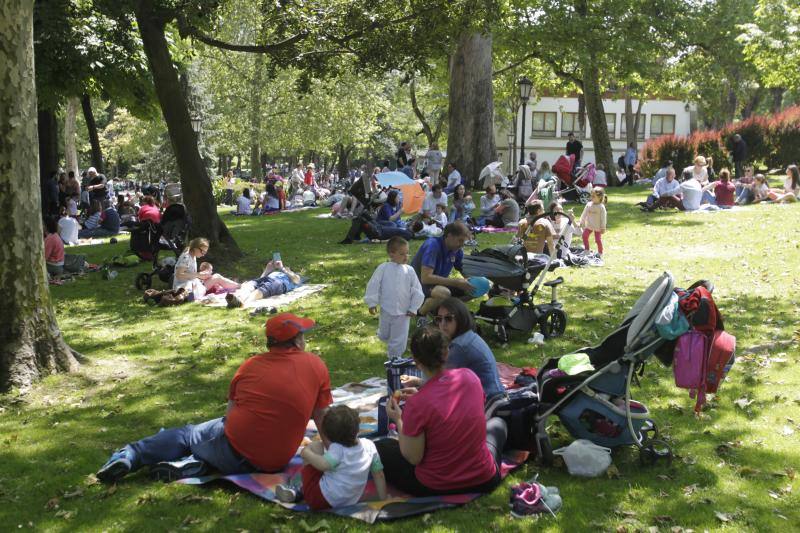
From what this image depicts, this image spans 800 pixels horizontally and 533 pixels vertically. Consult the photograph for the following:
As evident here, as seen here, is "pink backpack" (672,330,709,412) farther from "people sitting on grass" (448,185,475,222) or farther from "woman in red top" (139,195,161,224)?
"people sitting on grass" (448,185,475,222)

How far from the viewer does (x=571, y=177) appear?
82.3 ft

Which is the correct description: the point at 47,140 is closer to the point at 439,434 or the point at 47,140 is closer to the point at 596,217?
the point at 596,217

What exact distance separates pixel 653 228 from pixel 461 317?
44.8 ft

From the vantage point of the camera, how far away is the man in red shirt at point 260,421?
556cm

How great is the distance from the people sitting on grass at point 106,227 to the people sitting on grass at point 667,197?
47.6 feet

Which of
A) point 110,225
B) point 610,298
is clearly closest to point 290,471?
point 610,298

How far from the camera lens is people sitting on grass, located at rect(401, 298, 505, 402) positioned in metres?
6.01

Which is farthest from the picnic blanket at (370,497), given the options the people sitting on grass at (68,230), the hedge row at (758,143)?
the hedge row at (758,143)

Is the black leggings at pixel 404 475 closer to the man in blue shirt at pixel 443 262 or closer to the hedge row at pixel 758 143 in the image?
the man in blue shirt at pixel 443 262

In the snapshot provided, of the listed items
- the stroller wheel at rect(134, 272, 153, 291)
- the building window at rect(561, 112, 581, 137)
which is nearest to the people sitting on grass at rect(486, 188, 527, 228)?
the stroller wheel at rect(134, 272, 153, 291)

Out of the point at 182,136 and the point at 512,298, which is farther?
the point at 182,136

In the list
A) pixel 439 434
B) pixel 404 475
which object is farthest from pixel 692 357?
pixel 404 475

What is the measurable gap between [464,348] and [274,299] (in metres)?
7.02

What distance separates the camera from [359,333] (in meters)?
10.4
